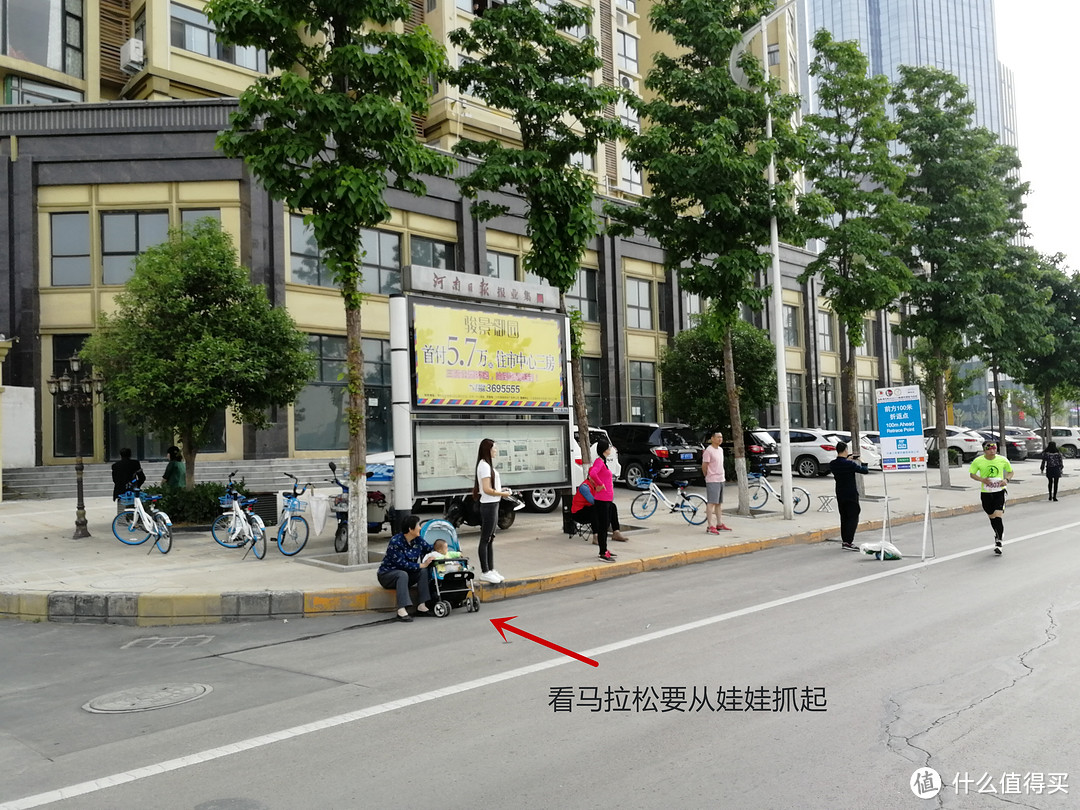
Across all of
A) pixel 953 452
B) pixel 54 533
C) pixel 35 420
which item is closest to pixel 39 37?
pixel 35 420

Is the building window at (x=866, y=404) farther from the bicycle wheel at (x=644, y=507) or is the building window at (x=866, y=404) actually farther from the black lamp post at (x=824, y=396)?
the bicycle wheel at (x=644, y=507)

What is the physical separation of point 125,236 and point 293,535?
18.7m

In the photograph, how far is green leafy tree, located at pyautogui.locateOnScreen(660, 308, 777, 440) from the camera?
28781mm

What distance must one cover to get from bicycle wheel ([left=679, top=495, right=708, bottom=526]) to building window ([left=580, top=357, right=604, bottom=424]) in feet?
→ 65.6

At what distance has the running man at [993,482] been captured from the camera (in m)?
12.4

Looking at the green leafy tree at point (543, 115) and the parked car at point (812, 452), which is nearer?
the green leafy tree at point (543, 115)

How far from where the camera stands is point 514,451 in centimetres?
Result: 1480

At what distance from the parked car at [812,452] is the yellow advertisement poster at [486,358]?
690 inches

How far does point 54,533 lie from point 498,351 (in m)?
9.18

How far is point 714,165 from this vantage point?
53.3ft

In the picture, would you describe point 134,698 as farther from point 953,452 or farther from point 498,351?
point 953,452

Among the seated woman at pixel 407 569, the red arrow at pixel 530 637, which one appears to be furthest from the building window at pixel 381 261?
the red arrow at pixel 530 637

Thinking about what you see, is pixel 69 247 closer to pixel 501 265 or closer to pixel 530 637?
pixel 501 265

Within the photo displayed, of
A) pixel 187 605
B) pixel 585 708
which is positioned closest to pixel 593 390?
pixel 187 605
